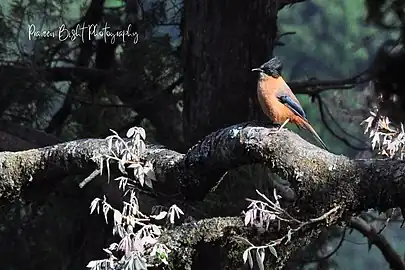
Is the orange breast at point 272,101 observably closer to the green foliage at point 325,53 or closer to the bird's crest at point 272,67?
the bird's crest at point 272,67

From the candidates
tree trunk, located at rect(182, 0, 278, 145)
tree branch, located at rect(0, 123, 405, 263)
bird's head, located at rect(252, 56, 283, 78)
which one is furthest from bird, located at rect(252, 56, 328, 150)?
tree branch, located at rect(0, 123, 405, 263)

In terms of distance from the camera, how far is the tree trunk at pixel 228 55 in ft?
7.84

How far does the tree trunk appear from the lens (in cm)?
239

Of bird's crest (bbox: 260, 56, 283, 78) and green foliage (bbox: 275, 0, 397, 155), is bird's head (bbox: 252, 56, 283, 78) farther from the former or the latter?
green foliage (bbox: 275, 0, 397, 155)

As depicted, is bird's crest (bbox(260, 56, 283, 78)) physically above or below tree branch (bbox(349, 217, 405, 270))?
above

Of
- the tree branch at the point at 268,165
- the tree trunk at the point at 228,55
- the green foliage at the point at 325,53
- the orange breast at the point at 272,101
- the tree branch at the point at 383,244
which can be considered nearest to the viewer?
the tree branch at the point at 268,165

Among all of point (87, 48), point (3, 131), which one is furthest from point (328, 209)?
point (87, 48)

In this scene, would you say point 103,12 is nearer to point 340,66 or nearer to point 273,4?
point 273,4

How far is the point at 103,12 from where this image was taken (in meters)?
3.15

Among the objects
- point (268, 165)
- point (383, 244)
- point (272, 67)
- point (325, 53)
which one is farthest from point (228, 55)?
point (325, 53)

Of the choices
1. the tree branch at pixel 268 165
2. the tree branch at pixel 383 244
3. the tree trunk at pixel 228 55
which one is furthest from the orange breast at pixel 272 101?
the tree branch at pixel 383 244

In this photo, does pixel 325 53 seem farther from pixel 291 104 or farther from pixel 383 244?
pixel 291 104

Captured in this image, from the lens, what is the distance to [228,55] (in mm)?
2404

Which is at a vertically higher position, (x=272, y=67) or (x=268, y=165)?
(x=272, y=67)
